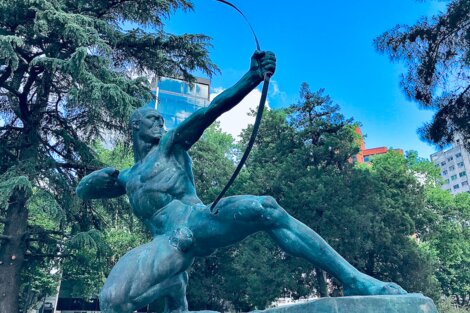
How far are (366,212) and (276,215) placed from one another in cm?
1419

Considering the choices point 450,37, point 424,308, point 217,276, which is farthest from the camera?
point 217,276

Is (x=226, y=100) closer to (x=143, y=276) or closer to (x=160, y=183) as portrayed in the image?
(x=160, y=183)

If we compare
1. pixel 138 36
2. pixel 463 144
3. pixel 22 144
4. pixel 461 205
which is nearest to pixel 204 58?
pixel 138 36

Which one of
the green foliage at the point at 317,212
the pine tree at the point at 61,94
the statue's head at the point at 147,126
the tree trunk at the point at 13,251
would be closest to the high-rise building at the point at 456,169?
the green foliage at the point at 317,212

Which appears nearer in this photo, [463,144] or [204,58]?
[463,144]

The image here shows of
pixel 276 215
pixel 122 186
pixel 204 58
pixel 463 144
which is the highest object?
pixel 204 58

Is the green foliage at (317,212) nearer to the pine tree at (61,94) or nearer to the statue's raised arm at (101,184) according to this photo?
the pine tree at (61,94)

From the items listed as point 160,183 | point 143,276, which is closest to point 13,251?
point 160,183

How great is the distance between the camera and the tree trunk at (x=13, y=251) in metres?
9.51

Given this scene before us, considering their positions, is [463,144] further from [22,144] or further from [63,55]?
[22,144]

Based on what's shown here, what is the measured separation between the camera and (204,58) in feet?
41.4

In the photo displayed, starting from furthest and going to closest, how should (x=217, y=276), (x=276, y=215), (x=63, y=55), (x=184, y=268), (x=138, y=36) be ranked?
1. (x=217, y=276)
2. (x=138, y=36)
3. (x=63, y=55)
4. (x=184, y=268)
5. (x=276, y=215)

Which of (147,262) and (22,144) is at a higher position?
(22,144)

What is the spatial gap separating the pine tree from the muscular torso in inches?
282
